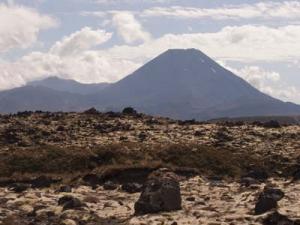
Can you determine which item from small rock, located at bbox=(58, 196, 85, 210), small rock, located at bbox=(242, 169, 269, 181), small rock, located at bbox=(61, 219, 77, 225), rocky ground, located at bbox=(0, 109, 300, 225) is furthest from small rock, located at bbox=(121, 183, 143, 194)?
small rock, located at bbox=(61, 219, 77, 225)

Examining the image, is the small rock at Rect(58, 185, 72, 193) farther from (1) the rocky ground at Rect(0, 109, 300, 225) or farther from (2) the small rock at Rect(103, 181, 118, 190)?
(2) the small rock at Rect(103, 181, 118, 190)

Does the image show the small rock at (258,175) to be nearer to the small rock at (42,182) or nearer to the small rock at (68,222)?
the small rock at (42,182)

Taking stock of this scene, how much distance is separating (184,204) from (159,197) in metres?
2.30

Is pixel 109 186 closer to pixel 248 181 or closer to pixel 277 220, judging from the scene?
pixel 248 181

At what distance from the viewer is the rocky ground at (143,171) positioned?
86.9 feet

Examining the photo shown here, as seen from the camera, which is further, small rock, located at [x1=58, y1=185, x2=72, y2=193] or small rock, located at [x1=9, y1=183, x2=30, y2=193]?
small rock, located at [x1=9, y1=183, x2=30, y2=193]

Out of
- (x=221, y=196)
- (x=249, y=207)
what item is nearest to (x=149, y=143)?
(x=221, y=196)

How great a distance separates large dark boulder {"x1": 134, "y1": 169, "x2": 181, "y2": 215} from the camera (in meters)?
26.6

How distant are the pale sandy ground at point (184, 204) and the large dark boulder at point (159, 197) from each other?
0.50m

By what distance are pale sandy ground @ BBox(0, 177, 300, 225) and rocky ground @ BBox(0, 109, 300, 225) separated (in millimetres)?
53

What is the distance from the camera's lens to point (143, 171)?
39.0 metres

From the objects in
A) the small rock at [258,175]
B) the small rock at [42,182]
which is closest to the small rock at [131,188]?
the small rock at [42,182]

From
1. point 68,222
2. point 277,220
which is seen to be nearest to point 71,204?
point 68,222

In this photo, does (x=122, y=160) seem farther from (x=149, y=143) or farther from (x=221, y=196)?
(x=221, y=196)
